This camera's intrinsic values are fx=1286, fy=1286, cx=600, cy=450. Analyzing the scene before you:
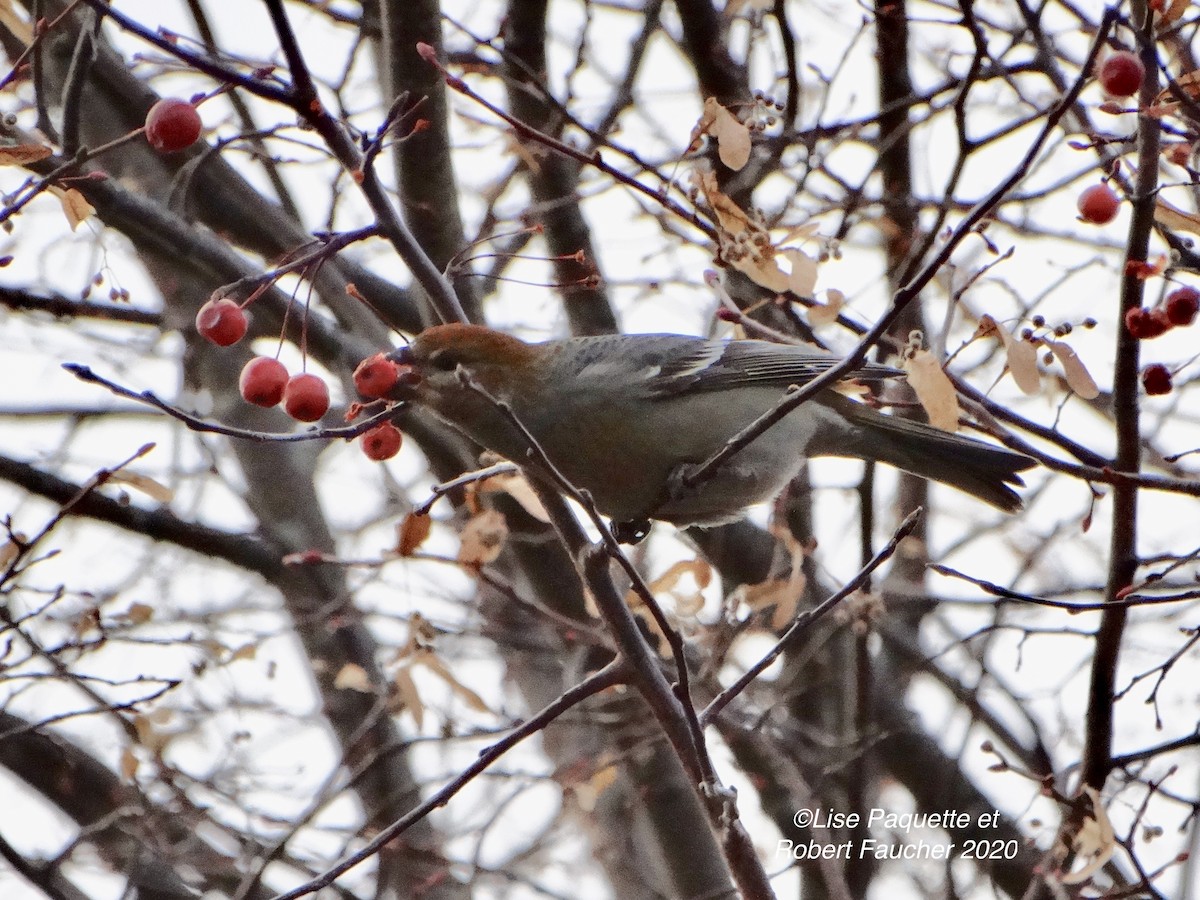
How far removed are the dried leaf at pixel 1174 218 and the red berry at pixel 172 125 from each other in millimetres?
2245

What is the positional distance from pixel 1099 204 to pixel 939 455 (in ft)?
5.17

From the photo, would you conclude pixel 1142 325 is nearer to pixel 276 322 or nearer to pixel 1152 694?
pixel 1152 694

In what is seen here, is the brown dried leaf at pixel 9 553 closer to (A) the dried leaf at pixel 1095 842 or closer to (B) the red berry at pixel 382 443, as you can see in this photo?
(B) the red berry at pixel 382 443

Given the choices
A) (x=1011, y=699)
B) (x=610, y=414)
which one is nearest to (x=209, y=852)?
(x=610, y=414)

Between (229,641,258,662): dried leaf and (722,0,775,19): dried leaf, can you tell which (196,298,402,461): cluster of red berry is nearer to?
(229,641,258,662): dried leaf

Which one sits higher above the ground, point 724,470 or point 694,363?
point 694,363

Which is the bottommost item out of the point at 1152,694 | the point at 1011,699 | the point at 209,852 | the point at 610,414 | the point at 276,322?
the point at 1152,694

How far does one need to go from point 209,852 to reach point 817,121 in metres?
3.94

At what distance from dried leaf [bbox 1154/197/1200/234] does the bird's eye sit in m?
1.92

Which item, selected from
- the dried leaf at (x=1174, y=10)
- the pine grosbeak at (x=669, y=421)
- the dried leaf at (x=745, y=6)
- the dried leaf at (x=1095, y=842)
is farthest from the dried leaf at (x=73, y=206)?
the dried leaf at (x=1095, y=842)

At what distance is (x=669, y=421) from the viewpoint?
173 inches

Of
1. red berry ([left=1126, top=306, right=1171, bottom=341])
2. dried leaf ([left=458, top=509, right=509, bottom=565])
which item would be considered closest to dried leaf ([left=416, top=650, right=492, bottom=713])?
dried leaf ([left=458, top=509, right=509, bottom=565])

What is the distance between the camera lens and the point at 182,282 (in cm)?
646

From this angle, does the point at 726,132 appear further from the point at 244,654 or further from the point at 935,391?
the point at 244,654
